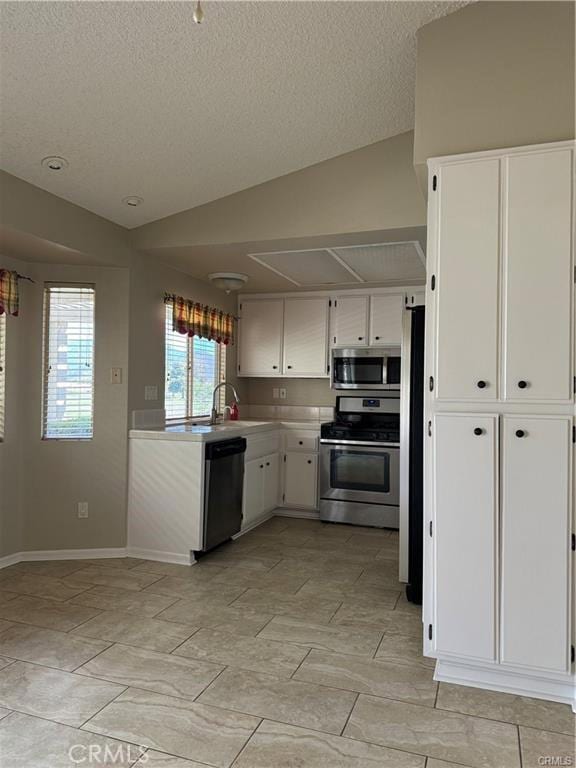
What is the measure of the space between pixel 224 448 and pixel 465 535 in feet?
7.06

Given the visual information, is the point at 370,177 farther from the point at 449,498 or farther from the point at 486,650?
the point at 486,650

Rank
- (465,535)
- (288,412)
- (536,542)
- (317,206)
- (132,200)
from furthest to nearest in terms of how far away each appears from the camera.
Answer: (288,412)
(132,200)
(317,206)
(465,535)
(536,542)

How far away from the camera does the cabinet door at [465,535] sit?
2.23 meters

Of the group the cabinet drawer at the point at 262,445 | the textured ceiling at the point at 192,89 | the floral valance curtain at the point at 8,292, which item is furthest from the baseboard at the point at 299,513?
the textured ceiling at the point at 192,89

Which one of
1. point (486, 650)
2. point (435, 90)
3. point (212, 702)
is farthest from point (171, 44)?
point (486, 650)

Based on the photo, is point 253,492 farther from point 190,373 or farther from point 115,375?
point 115,375

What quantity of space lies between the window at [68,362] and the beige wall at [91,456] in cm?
5

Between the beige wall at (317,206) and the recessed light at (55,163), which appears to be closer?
the recessed light at (55,163)

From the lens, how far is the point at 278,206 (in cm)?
352

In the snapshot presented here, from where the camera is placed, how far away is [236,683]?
2.26 metres

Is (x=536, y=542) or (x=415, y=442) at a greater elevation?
(x=415, y=442)

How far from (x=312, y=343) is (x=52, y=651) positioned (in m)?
3.61

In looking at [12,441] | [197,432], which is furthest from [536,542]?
[12,441]

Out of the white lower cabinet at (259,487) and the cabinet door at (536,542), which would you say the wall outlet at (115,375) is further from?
the cabinet door at (536,542)
